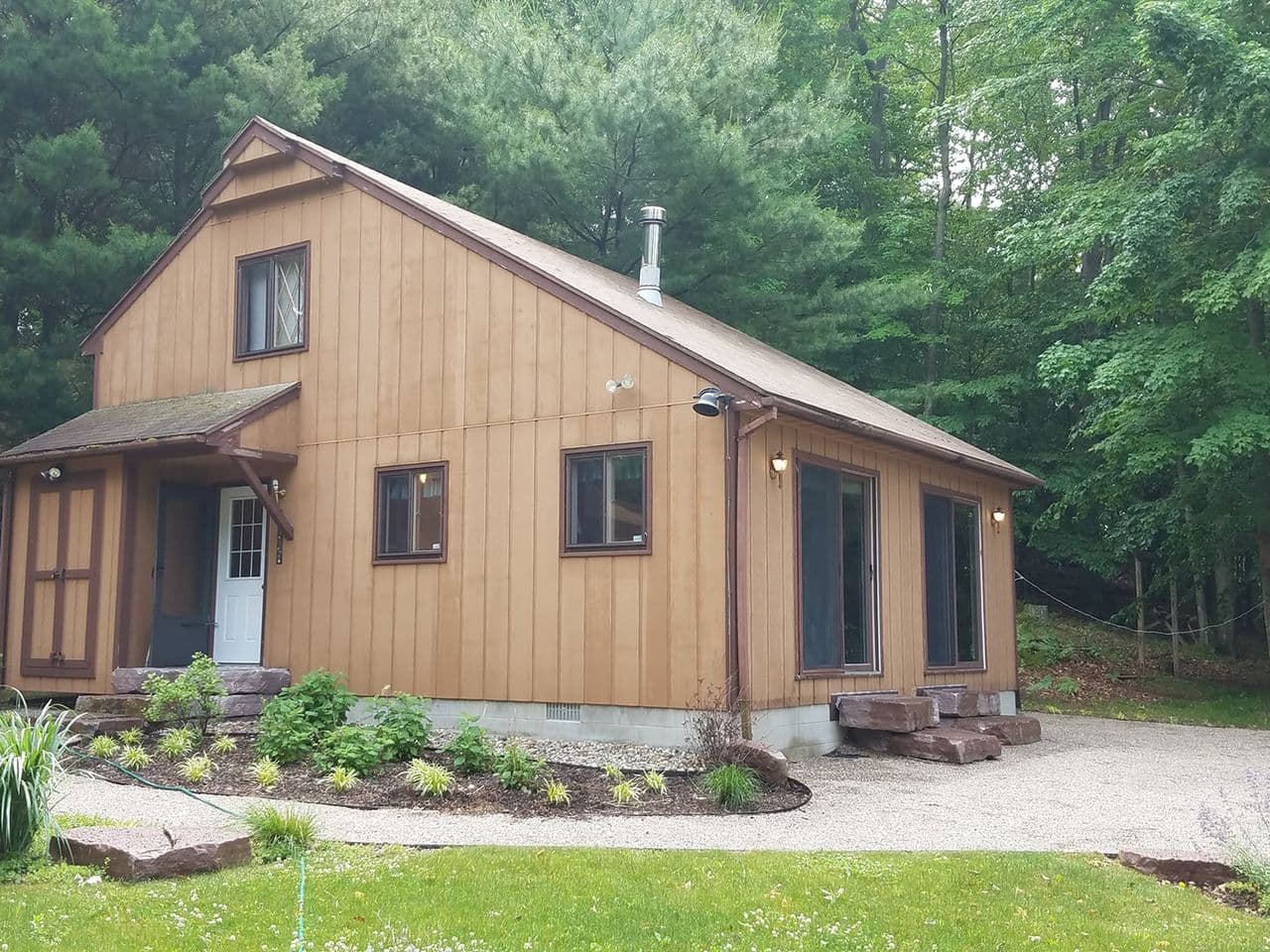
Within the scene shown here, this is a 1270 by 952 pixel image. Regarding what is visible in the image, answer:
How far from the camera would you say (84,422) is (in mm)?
13789

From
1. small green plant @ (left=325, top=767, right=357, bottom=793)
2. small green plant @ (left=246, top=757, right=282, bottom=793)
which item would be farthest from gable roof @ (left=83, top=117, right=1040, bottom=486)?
small green plant @ (left=246, top=757, right=282, bottom=793)

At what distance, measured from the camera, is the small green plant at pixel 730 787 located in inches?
315

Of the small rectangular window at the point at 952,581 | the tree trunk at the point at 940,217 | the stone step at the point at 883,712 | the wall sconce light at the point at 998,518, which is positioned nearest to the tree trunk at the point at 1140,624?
the tree trunk at the point at 940,217

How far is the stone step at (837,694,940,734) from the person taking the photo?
10.9 m

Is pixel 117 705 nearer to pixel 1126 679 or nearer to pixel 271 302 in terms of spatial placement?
Answer: pixel 271 302

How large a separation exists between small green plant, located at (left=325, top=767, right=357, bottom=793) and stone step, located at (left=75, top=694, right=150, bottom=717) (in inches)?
122

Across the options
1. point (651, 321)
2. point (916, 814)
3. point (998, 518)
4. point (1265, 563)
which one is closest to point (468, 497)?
point (651, 321)

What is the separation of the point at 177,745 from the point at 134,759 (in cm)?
44

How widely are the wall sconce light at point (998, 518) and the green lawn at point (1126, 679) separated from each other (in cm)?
334

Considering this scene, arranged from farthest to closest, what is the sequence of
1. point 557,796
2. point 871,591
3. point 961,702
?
point 961,702 < point 871,591 < point 557,796

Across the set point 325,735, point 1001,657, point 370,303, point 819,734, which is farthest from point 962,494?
point 325,735

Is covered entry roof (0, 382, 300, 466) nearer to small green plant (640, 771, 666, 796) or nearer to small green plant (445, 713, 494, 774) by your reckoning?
small green plant (445, 713, 494, 774)

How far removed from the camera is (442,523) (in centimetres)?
1157

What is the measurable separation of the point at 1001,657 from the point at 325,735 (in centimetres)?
868
